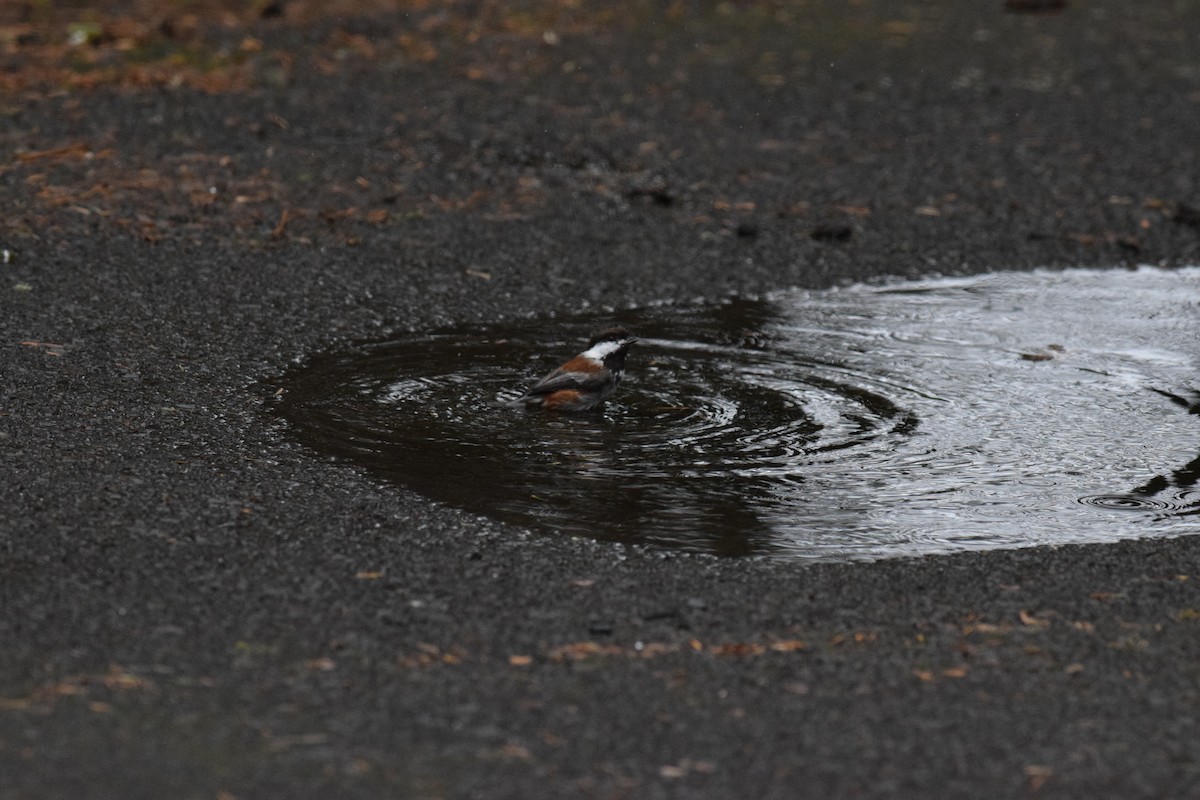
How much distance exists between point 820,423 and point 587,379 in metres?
1.22

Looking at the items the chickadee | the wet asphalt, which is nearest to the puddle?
the chickadee

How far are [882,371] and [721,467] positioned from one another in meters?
1.96

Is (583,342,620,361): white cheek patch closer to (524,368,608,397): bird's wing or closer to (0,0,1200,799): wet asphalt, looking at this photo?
(524,368,608,397): bird's wing

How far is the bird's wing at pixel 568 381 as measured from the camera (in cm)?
809

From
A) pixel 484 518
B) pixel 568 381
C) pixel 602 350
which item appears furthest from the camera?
pixel 602 350

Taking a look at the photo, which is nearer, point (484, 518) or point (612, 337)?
point (484, 518)

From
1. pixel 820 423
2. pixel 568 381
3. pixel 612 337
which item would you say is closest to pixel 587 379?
pixel 568 381

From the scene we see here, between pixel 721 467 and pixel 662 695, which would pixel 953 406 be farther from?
pixel 662 695

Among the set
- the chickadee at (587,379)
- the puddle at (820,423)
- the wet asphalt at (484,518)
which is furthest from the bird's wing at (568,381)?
the wet asphalt at (484,518)

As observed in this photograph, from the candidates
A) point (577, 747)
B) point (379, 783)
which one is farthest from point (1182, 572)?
point (379, 783)

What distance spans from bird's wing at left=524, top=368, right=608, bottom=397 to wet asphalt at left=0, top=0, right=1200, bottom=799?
4.53ft

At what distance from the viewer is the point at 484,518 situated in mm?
6660

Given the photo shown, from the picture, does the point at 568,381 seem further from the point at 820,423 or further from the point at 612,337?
the point at 820,423

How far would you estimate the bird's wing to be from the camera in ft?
26.5
